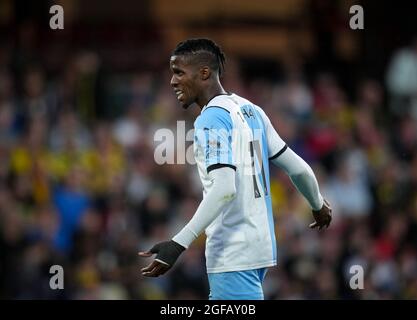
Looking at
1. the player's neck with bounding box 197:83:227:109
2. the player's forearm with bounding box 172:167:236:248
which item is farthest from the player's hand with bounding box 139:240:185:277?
the player's neck with bounding box 197:83:227:109

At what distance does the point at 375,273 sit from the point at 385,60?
5.52 metres

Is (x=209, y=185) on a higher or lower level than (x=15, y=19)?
lower

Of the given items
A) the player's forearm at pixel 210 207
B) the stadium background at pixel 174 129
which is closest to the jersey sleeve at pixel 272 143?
the player's forearm at pixel 210 207

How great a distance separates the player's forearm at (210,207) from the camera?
716 centimetres

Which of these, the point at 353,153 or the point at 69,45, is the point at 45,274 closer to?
the point at 353,153

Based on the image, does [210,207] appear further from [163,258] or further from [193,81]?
[193,81]

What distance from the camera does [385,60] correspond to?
60.8ft

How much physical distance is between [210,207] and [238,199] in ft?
1.01

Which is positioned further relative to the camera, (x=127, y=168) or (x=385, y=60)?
(x=385, y=60)

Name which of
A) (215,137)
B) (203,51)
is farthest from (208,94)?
(215,137)

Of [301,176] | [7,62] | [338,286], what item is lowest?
[338,286]

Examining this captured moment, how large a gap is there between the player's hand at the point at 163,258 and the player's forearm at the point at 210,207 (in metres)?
0.05

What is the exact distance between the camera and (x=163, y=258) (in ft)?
23.3
